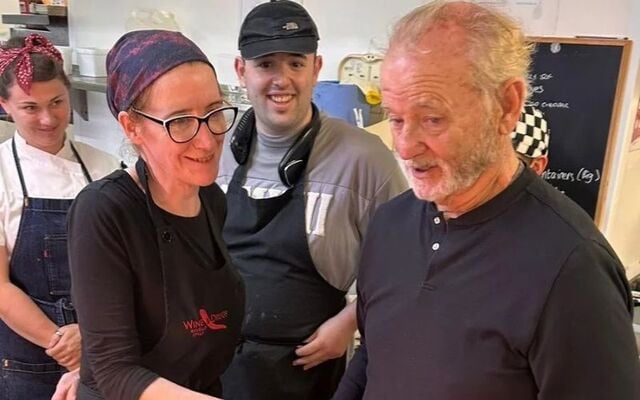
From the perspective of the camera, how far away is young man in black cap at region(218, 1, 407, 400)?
4.67 ft

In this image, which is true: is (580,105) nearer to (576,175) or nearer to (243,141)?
(576,175)

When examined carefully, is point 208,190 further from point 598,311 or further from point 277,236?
point 598,311

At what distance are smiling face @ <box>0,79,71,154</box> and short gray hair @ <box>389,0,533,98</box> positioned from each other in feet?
3.46

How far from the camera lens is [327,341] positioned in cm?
142

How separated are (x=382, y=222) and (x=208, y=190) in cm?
37

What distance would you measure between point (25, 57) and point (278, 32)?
64cm

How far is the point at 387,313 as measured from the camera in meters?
0.95

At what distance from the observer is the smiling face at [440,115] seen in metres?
0.79

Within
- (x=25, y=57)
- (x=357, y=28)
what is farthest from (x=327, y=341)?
(x=357, y=28)

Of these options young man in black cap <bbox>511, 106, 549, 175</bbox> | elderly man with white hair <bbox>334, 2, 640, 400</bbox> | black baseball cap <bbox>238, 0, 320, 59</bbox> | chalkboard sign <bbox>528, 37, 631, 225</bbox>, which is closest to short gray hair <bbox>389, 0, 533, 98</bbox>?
elderly man with white hair <bbox>334, 2, 640, 400</bbox>

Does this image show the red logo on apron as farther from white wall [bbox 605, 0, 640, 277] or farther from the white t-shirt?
→ white wall [bbox 605, 0, 640, 277]

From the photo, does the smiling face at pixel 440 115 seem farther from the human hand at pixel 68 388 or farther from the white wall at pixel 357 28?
the human hand at pixel 68 388

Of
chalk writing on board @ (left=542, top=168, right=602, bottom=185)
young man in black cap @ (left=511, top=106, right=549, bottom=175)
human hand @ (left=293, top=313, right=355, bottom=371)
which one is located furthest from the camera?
chalk writing on board @ (left=542, top=168, right=602, bottom=185)

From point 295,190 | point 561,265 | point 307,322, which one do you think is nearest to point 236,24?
point 295,190
